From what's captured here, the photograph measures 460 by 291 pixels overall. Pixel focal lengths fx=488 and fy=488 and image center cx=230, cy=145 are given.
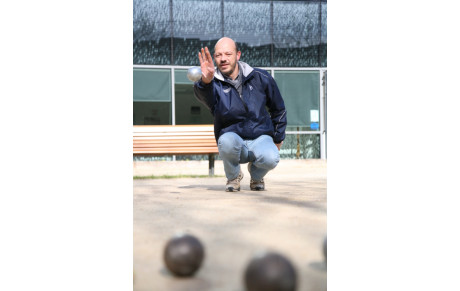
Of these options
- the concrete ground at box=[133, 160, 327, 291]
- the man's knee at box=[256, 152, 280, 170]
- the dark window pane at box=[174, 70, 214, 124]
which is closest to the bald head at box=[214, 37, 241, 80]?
the man's knee at box=[256, 152, 280, 170]

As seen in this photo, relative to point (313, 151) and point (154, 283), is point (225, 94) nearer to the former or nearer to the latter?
point (313, 151)

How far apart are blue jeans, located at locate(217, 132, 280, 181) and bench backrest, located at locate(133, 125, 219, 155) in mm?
1726

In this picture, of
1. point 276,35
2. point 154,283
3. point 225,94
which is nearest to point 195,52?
point 225,94

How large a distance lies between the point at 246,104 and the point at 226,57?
20cm

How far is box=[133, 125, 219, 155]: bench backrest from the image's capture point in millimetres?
3750

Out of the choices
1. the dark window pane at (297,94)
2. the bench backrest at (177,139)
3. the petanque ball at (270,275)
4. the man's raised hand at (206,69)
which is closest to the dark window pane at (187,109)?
the bench backrest at (177,139)

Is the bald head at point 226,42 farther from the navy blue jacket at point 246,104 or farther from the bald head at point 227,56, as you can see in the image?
the navy blue jacket at point 246,104

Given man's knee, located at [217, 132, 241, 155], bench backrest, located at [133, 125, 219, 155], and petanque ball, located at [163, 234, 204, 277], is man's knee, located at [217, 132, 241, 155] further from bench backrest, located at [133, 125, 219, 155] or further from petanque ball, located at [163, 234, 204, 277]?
bench backrest, located at [133, 125, 219, 155]

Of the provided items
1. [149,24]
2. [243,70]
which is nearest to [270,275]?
[149,24]
